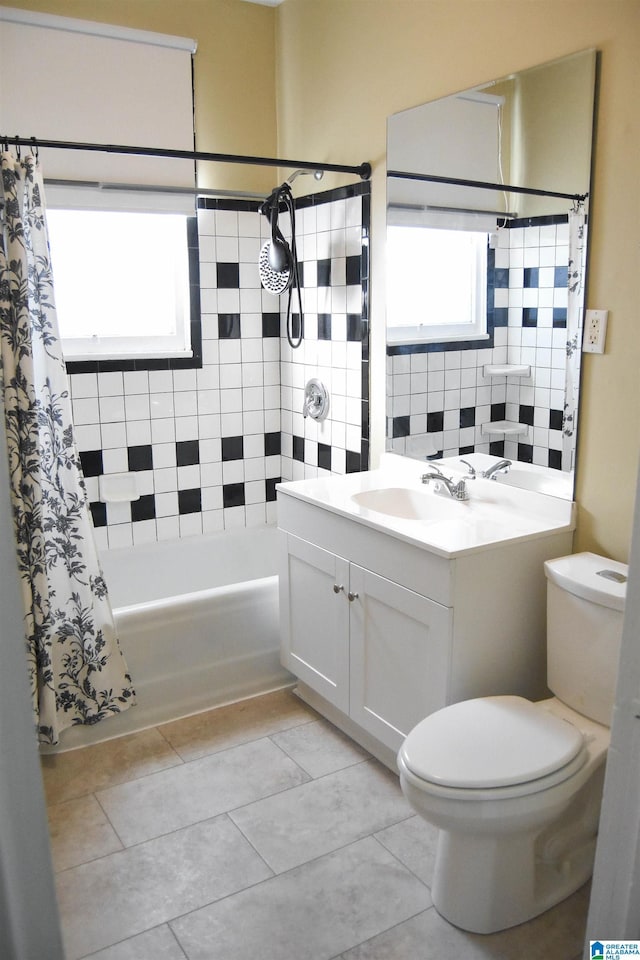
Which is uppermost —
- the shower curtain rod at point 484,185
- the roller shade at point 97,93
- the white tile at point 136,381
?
the roller shade at point 97,93

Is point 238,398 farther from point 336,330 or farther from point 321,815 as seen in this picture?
point 321,815

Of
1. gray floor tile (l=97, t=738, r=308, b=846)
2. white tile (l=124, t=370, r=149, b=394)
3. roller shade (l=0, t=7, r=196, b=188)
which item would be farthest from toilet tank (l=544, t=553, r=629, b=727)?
roller shade (l=0, t=7, r=196, b=188)

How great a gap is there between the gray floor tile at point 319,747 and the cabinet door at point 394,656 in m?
0.15

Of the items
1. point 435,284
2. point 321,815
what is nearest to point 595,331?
point 435,284

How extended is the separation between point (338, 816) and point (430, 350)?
1538mm

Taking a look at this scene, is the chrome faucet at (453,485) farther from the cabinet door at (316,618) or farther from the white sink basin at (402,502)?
the cabinet door at (316,618)

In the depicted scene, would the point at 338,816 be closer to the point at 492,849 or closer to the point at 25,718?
the point at 492,849

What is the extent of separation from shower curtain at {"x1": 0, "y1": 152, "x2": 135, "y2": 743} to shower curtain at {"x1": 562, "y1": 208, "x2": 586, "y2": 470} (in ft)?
5.02

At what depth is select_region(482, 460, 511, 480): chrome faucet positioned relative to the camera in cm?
252

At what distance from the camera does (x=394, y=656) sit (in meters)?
2.36

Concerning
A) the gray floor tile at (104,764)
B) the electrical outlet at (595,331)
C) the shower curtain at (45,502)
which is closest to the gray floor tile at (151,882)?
the gray floor tile at (104,764)

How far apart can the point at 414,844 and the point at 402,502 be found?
3.57 ft

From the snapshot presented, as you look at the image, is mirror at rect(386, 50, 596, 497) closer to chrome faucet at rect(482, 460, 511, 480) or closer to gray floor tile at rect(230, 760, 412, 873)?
chrome faucet at rect(482, 460, 511, 480)

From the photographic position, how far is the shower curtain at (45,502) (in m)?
2.44
